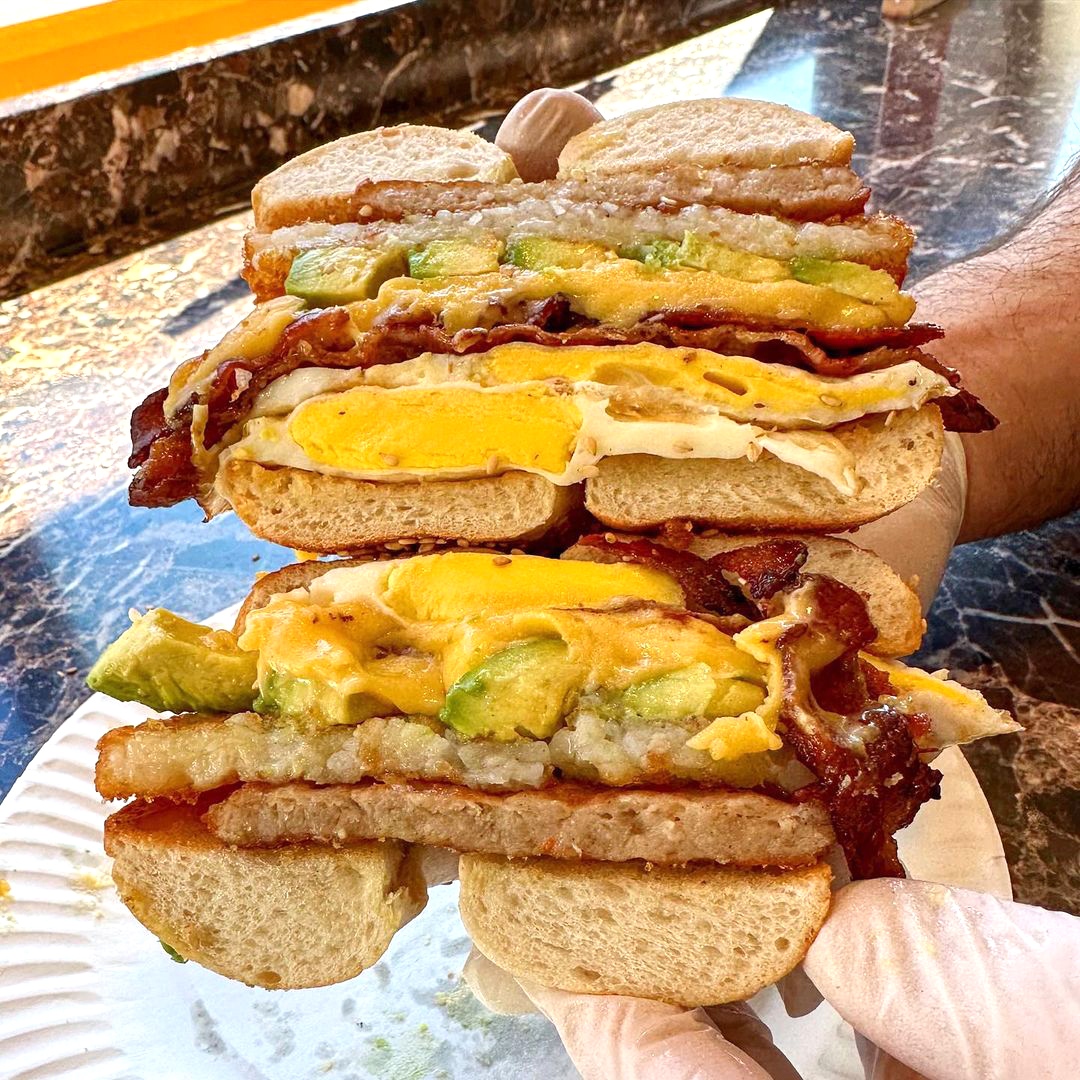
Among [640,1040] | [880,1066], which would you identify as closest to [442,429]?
[640,1040]

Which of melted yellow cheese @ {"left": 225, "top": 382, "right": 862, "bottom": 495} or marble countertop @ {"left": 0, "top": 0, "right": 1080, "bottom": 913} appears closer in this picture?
melted yellow cheese @ {"left": 225, "top": 382, "right": 862, "bottom": 495}

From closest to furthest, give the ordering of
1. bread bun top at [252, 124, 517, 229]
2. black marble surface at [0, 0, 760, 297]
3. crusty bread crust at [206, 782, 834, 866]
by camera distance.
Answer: crusty bread crust at [206, 782, 834, 866]
bread bun top at [252, 124, 517, 229]
black marble surface at [0, 0, 760, 297]

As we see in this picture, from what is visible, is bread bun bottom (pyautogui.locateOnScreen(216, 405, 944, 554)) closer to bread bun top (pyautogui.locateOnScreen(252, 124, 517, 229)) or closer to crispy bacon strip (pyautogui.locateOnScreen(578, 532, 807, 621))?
crispy bacon strip (pyautogui.locateOnScreen(578, 532, 807, 621))

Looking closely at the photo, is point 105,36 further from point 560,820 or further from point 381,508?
point 560,820

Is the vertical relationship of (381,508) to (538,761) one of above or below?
above

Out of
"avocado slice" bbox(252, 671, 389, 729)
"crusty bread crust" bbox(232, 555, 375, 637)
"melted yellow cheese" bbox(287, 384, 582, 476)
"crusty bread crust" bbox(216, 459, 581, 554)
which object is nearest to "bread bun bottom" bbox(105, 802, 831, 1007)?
"avocado slice" bbox(252, 671, 389, 729)

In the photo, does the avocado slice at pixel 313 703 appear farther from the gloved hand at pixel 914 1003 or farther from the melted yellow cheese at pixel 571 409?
the gloved hand at pixel 914 1003

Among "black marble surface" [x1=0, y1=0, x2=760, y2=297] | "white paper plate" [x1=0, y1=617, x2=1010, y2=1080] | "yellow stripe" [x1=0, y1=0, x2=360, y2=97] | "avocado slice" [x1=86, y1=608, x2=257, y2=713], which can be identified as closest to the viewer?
"avocado slice" [x1=86, y1=608, x2=257, y2=713]
